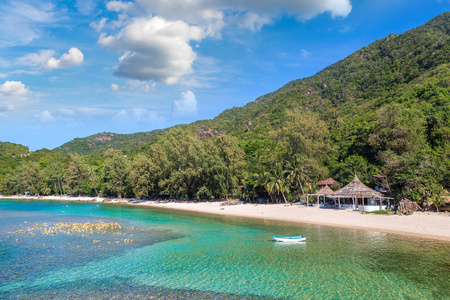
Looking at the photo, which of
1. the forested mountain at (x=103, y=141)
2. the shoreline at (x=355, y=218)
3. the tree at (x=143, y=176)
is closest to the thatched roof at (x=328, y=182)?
the shoreline at (x=355, y=218)

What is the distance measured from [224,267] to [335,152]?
42722 mm

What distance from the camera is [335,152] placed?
2096 inches

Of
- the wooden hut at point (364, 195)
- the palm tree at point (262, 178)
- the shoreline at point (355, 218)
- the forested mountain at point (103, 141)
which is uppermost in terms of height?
the forested mountain at point (103, 141)

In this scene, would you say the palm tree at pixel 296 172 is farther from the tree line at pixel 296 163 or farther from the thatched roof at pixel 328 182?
the thatched roof at pixel 328 182

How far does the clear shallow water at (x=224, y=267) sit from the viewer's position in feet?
44.0

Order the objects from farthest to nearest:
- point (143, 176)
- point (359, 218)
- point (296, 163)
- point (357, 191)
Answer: point (143, 176), point (296, 163), point (357, 191), point (359, 218)

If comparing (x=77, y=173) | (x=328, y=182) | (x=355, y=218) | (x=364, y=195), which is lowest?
(x=355, y=218)

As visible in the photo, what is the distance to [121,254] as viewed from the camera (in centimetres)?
2052

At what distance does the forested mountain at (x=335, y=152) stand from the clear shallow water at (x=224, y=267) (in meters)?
15.2

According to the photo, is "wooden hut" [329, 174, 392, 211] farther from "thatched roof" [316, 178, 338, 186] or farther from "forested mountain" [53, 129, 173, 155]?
"forested mountain" [53, 129, 173, 155]

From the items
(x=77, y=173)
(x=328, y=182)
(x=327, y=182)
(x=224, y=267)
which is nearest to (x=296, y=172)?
(x=327, y=182)

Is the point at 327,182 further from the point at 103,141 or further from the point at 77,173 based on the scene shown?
the point at 103,141

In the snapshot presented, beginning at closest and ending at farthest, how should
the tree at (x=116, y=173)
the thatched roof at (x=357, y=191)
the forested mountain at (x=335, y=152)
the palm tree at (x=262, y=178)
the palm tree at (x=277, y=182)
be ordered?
the thatched roof at (x=357, y=191) < the forested mountain at (x=335, y=152) < the palm tree at (x=277, y=182) < the palm tree at (x=262, y=178) < the tree at (x=116, y=173)

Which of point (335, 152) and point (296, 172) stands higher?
point (335, 152)
